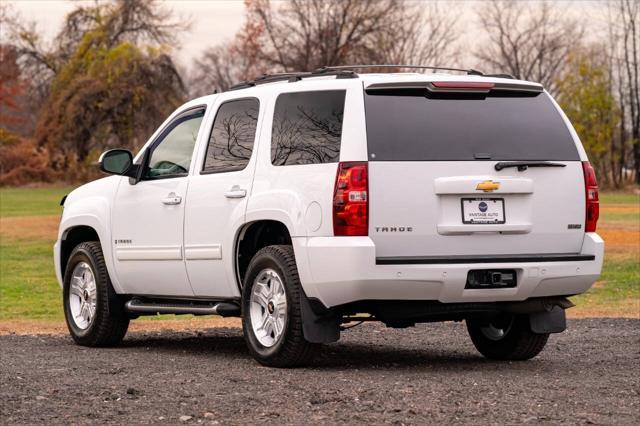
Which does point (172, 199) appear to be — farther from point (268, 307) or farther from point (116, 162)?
point (268, 307)

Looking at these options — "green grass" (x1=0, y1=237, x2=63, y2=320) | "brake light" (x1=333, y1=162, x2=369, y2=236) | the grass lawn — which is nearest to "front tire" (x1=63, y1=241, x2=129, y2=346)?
"brake light" (x1=333, y1=162, x2=369, y2=236)

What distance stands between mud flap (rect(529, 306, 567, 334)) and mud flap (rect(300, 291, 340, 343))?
1.66 metres

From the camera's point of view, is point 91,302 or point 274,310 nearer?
point 274,310

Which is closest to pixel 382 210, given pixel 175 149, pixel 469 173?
pixel 469 173

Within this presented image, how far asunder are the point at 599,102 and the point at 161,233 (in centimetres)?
7756

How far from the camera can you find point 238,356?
10.4m

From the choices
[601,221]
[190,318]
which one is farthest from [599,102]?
[190,318]

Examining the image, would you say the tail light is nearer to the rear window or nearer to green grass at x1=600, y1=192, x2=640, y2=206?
the rear window

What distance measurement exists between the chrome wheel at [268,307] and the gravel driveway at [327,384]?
249 mm

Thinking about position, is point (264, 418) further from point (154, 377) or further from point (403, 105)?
point (403, 105)

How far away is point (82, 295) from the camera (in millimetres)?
11578

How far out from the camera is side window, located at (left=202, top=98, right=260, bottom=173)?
9852 mm

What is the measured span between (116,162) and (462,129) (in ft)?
10.5

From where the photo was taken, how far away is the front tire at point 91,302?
11.2 metres
